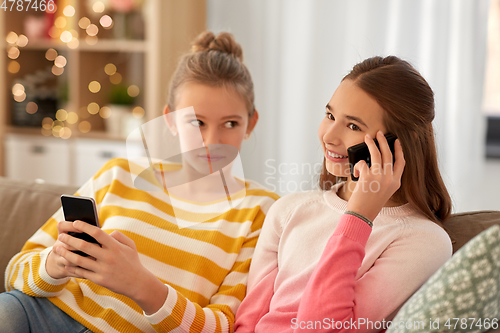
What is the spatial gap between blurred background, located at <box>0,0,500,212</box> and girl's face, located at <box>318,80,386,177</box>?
1361 mm

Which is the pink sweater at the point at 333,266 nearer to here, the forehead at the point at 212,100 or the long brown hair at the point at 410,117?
the long brown hair at the point at 410,117

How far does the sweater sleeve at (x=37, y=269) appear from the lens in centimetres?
103

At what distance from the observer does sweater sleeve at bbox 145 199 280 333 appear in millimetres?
923

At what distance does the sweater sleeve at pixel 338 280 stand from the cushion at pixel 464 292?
0.38 ft

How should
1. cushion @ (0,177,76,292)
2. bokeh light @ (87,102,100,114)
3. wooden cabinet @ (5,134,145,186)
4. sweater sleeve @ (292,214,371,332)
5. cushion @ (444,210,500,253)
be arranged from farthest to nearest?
1. bokeh light @ (87,102,100,114)
2. wooden cabinet @ (5,134,145,186)
3. cushion @ (0,177,76,292)
4. cushion @ (444,210,500,253)
5. sweater sleeve @ (292,214,371,332)

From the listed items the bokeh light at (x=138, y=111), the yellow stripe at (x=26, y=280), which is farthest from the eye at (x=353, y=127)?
the bokeh light at (x=138, y=111)

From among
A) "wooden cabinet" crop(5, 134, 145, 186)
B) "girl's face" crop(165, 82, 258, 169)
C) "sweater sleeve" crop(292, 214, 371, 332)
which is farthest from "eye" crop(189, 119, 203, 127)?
"wooden cabinet" crop(5, 134, 145, 186)

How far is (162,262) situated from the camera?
110cm

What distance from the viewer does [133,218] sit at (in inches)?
45.0

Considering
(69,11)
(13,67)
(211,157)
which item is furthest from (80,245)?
(13,67)

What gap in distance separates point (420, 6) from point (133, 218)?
78.3 inches

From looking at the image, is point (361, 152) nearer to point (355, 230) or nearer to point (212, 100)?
point (355, 230)

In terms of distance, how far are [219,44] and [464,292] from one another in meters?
0.93

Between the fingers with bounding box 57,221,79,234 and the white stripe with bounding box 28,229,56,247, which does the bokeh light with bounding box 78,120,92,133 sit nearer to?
the white stripe with bounding box 28,229,56,247
